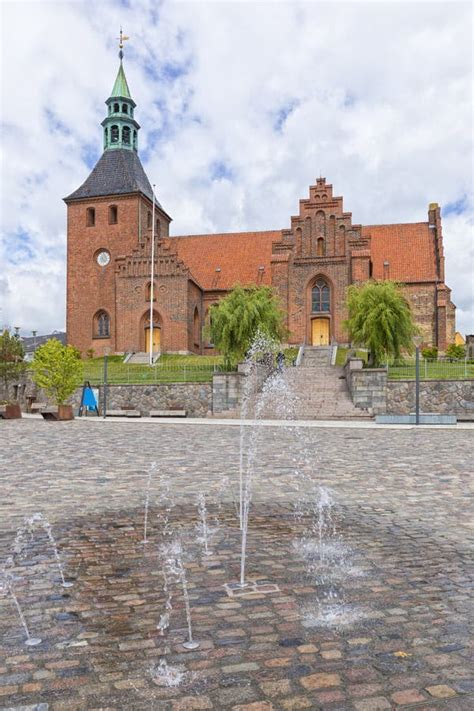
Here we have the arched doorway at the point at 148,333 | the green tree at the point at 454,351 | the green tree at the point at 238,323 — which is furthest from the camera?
the arched doorway at the point at 148,333

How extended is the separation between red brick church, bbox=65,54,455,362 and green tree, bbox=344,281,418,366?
1146 centimetres

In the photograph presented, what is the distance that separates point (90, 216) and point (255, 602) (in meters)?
48.9

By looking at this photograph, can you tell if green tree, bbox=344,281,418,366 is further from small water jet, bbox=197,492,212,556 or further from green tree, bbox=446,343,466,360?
small water jet, bbox=197,492,212,556

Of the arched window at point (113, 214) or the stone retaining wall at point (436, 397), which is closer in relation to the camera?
the stone retaining wall at point (436, 397)

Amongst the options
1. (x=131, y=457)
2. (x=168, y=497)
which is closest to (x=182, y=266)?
(x=131, y=457)

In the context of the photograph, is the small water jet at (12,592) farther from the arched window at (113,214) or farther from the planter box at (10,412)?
the arched window at (113,214)

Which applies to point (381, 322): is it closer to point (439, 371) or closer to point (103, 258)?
point (439, 371)

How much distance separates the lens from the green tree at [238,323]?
30.6 metres

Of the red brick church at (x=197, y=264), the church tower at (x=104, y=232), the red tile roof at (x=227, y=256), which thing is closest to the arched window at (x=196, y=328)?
the red brick church at (x=197, y=264)

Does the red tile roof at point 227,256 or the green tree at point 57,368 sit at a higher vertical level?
the red tile roof at point 227,256

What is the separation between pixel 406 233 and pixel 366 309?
935 inches

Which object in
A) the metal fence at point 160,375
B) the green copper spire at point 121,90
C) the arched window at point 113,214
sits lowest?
the metal fence at point 160,375

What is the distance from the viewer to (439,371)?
90.5 ft

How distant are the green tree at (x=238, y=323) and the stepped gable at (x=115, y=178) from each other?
68.5 ft
